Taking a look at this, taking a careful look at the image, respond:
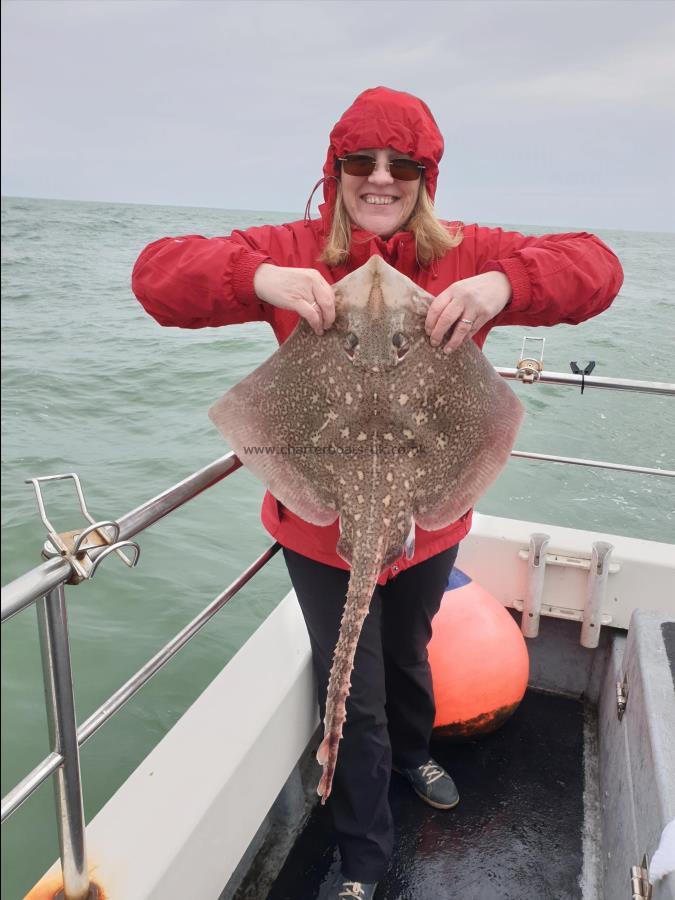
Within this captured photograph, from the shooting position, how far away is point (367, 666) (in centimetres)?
210

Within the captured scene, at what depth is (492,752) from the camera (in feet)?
9.70

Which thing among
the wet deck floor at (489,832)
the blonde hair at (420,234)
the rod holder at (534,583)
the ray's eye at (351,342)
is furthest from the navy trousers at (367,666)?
the rod holder at (534,583)

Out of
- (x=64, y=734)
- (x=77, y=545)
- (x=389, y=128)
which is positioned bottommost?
(x=64, y=734)

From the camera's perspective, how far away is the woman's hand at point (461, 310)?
1.56m

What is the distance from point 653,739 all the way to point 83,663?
5.04 metres

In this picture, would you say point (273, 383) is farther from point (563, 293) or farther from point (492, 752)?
point (492, 752)

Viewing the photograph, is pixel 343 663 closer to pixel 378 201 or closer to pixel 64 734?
pixel 64 734

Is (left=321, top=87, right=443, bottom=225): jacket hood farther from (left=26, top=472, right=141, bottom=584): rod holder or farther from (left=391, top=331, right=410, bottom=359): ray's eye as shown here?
(left=26, top=472, right=141, bottom=584): rod holder

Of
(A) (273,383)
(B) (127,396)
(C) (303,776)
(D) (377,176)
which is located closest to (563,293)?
(D) (377,176)

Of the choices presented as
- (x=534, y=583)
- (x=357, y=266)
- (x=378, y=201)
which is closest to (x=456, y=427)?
(x=357, y=266)

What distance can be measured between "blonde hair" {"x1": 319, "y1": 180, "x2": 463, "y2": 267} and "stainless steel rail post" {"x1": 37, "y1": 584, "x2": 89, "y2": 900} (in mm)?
1149

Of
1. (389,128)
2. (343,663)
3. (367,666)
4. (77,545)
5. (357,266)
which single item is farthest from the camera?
(367,666)

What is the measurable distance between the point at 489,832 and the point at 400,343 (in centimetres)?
206

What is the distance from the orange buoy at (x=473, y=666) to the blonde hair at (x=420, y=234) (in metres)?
1.65
